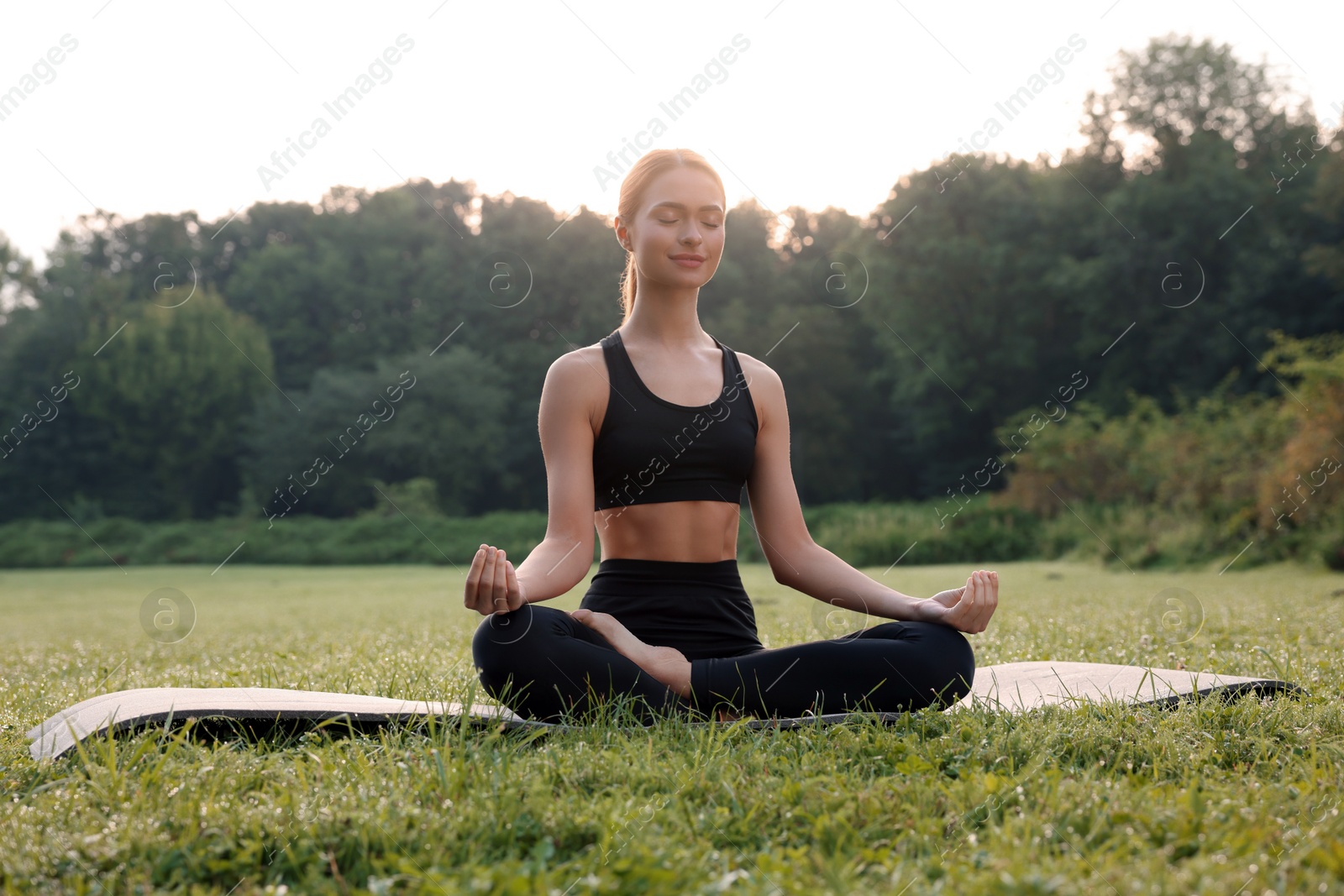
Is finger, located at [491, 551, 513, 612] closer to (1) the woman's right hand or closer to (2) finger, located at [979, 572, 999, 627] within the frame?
(1) the woman's right hand

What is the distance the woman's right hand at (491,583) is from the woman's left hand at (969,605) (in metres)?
1.24

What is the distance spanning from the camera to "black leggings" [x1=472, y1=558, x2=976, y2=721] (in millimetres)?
2865

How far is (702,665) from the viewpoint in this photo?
3033mm

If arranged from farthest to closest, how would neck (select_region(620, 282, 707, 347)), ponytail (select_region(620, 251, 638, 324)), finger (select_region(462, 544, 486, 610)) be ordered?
ponytail (select_region(620, 251, 638, 324))
neck (select_region(620, 282, 707, 347))
finger (select_region(462, 544, 486, 610))

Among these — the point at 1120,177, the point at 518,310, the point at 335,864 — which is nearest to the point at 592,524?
the point at 335,864

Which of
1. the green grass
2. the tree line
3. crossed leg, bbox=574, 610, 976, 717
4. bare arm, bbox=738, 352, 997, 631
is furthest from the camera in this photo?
the tree line

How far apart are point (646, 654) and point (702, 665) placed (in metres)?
0.17

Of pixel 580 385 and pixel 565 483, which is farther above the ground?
pixel 580 385

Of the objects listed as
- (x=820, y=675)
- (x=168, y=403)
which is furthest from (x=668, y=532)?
(x=168, y=403)

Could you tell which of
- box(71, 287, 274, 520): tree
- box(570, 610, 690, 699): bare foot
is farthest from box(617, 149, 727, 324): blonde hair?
box(71, 287, 274, 520): tree

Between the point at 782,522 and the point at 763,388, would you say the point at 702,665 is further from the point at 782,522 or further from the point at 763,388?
the point at 763,388

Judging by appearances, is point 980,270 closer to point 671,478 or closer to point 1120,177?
point 1120,177

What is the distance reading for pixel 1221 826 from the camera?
1.94 meters

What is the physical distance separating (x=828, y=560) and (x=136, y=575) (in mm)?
23712
